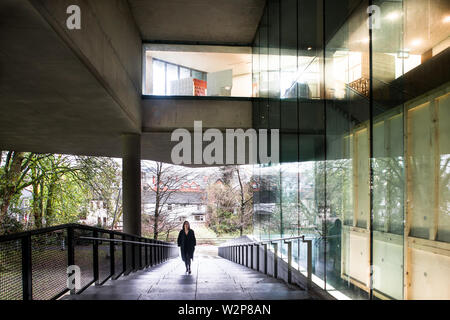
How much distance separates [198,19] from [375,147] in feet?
30.4

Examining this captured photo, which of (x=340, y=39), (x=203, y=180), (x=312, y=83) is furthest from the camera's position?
(x=203, y=180)

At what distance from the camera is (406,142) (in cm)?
325

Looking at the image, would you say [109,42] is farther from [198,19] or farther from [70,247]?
[198,19]

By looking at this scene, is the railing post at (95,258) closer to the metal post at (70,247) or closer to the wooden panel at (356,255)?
the metal post at (70,247)

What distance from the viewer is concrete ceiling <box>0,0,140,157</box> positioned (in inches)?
164

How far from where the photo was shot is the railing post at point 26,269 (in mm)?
3434

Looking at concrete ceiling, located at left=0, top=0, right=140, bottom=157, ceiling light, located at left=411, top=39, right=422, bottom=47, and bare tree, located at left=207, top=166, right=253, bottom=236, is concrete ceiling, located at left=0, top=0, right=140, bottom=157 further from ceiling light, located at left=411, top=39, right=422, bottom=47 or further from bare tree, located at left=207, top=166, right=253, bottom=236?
bare tree, located at left=207, top=166, right=253, bottom=236

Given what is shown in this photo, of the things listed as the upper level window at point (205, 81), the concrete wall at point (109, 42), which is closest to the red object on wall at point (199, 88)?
the upper level window at point (205, 81)

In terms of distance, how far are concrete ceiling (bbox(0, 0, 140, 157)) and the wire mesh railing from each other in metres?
2.46
